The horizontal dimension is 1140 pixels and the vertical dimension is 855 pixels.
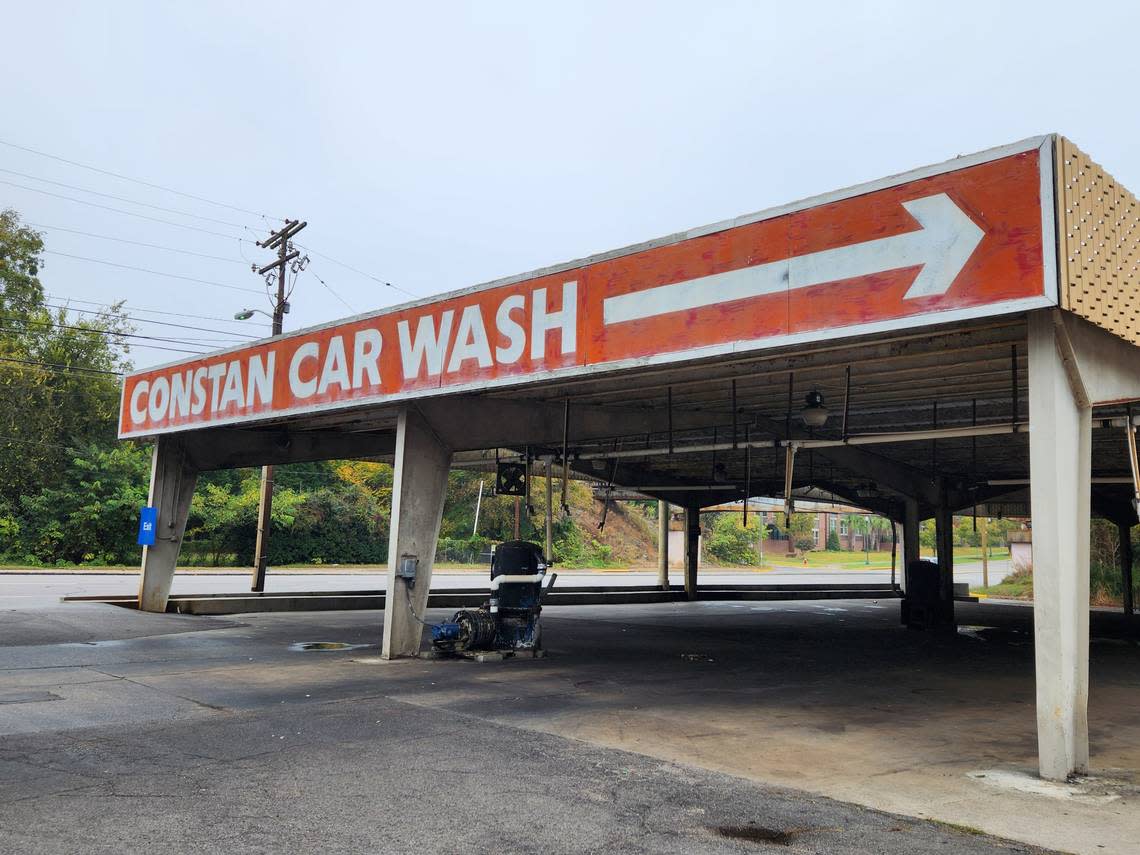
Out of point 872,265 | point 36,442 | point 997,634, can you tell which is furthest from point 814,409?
point 36,442

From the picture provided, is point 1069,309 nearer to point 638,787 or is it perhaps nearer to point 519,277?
point 638,787

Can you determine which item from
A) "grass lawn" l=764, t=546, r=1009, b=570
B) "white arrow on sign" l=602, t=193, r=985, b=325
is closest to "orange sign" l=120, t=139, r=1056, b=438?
"white arrow on sign" l=602, t=193, r=985, b=325

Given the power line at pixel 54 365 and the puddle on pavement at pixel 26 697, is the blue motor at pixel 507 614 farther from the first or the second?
the power line at pixel 54 365

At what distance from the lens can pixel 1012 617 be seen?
28.5 m

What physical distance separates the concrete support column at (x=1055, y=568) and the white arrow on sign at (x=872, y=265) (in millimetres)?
879

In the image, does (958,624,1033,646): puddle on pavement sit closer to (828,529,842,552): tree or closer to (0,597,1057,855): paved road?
(0,597,1057,855): paved road

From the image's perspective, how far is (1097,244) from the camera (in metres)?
7.88

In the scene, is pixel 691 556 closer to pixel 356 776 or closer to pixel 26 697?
pixel 26 697

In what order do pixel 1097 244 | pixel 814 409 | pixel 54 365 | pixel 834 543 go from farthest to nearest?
pixel 834 543 < pixel 54 365 < pixel 814 409 < pixel 1097 244

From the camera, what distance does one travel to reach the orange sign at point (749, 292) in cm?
746

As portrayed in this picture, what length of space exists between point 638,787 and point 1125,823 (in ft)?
11.2

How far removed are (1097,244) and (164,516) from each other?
19.2 meters

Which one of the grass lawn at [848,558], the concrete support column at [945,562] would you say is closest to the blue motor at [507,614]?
the concrete support column at [945,562]

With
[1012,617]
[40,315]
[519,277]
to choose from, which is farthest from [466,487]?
[519,277]
